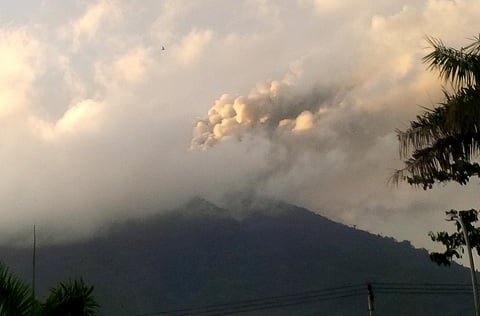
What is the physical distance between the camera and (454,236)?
1808 cm

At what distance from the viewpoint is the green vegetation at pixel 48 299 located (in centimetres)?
922

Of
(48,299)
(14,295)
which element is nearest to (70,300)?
(48,299)

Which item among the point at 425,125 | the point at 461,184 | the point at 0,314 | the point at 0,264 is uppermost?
the point at 425,125

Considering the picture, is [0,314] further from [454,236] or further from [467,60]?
[454,236]

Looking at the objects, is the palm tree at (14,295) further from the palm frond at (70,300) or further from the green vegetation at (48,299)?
the palm frond at (70,300)

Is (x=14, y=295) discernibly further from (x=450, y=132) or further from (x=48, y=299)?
(x=450, y=132)

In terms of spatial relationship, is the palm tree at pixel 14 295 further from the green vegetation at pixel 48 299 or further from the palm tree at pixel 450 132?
the palm tree at pixel 450 132

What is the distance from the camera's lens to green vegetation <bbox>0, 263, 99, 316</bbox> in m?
9.22

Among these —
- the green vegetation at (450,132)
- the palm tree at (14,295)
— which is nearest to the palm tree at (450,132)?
the green vegetation at (450,132)

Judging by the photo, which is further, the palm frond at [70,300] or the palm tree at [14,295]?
the palm frond at [70,300]

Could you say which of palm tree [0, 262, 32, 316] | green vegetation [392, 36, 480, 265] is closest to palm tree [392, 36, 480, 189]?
green vegetation [392, 36, 480, 265]

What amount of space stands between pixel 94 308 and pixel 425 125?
8795 mm

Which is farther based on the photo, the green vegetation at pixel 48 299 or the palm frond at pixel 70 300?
the palm frond at pixel 70 300

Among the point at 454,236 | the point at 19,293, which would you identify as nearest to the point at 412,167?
the point at 454,236
